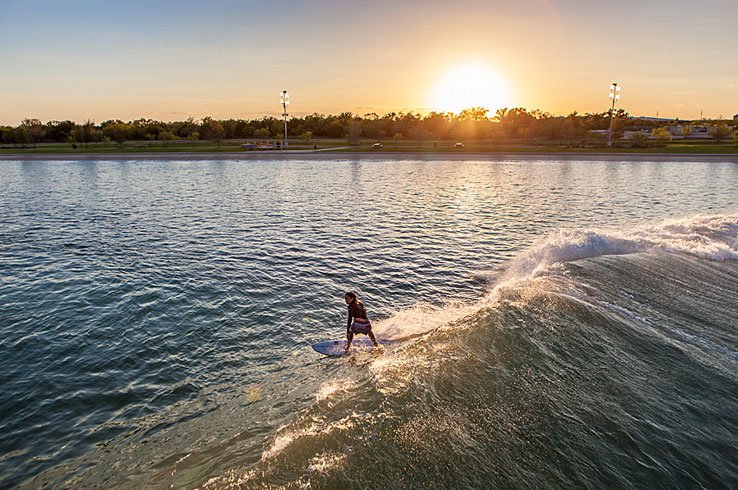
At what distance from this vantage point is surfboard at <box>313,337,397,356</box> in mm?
10258

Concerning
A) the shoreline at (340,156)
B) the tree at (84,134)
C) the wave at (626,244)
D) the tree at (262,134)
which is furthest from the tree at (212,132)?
the wave at (626,244)

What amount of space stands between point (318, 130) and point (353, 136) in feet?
121

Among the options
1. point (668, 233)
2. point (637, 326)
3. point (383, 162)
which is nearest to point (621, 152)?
point (383, 162)

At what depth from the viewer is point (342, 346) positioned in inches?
411

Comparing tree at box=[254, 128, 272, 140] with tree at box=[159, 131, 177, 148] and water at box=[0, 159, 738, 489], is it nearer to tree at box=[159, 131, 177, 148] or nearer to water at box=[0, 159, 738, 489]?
tree at box=[159, 131, 177, 148]

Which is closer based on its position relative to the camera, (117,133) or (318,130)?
(117,133)

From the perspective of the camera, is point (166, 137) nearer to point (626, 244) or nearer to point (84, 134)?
point (84, 134)

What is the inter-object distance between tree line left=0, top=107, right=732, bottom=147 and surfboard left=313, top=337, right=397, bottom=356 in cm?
8500

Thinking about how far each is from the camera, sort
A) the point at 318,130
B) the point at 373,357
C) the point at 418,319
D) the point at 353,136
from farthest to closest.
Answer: the point at 318,130 → the point at 353,136 → the point at 418,319 → the point at 373,357

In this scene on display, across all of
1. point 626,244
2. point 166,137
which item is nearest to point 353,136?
point 166,137

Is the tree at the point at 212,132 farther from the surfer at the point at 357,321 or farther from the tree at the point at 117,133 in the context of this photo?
the surfer at the point at 357,321

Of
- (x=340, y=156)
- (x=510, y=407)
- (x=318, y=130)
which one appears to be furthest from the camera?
(x=318, y=130)

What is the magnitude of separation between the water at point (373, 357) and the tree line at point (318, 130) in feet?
254

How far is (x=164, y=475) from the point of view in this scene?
21.3 feet
